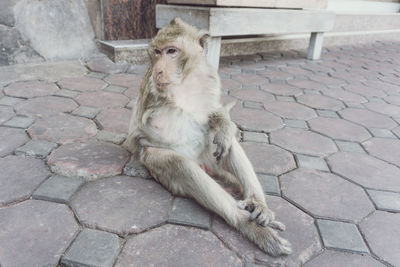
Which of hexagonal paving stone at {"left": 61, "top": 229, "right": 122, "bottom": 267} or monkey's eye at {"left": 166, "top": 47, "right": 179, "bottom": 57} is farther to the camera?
monkey's eye at {"left": 166, "top": 47, "right": 179, "bottom": 57}

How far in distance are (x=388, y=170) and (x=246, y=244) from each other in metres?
1.29

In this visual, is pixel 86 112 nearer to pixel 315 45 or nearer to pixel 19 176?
pixel 19 176

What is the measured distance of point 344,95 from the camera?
3641 mm

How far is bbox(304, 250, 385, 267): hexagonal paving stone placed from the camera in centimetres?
139

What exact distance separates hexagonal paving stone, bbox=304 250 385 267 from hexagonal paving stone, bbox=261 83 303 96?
7.56ft

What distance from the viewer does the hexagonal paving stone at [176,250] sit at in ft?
4.38

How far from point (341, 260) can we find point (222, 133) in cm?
81

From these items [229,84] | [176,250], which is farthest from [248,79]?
[176,250]

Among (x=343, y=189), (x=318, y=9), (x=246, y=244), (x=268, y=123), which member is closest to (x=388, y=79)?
(x=318, y=9)

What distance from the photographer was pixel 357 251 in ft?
4.77

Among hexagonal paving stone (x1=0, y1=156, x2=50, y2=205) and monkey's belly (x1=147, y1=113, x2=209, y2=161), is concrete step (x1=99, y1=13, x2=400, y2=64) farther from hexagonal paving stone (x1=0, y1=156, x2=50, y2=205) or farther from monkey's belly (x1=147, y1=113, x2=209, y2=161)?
monkey's belly (x1=147, y1=113, x2=209, y2=161)

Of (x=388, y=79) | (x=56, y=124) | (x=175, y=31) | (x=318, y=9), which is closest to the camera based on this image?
(x=175, y=31)

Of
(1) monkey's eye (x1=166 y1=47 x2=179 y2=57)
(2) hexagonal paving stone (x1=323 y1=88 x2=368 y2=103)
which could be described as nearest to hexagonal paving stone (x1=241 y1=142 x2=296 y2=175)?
(1) monkey's eye (x1=166 y1=47 x2=179 y2=57)

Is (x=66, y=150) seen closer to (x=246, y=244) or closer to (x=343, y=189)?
(x=246, y=244)
